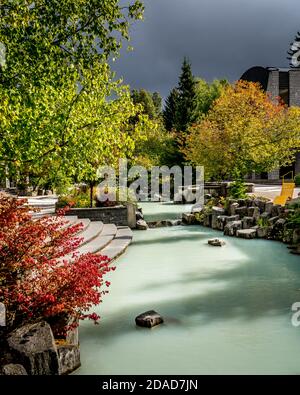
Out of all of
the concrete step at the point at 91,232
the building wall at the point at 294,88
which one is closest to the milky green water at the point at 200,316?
the concrete step at the point at 91,232

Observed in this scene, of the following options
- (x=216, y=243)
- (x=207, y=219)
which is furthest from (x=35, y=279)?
(x=207, y=219)

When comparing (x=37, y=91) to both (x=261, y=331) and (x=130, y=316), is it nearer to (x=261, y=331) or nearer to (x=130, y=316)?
A: (x=130, y=316)

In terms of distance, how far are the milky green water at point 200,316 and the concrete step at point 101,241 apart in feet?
2.28

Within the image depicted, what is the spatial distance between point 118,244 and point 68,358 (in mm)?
6897

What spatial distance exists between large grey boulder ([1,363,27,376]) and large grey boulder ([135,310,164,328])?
2083 millimetres

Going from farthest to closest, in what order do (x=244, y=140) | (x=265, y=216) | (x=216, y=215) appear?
(x=244, y=140), (x=216, y=215), (x=265, y=216)

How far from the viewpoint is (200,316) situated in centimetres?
574

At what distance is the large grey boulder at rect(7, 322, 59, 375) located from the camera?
3.69 m

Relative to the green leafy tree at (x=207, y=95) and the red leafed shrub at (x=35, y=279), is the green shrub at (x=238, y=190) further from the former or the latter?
the green leafy tree at (x=207, y=95)

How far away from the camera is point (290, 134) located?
19094 mm

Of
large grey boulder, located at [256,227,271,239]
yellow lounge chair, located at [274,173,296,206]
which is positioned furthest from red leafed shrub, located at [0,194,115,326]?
yellow lounge chair, located at [274,173,296,206]

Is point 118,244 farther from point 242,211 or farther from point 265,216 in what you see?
point 242,211

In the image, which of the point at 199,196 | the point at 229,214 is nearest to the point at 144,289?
the point at 229,214

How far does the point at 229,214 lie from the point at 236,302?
9.44 metres
